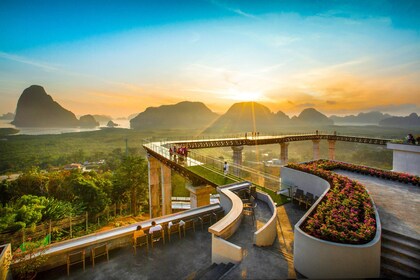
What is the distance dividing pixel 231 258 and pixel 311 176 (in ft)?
28.4

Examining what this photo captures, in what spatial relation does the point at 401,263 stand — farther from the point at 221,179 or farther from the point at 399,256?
the point at 221,179

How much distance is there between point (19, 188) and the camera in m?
34.5

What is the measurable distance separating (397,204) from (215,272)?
904cm

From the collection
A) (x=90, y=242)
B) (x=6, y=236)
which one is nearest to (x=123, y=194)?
(x=6, y=236)

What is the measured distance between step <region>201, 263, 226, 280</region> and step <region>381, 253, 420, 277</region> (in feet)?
17.0

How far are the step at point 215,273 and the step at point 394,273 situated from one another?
4.85 m

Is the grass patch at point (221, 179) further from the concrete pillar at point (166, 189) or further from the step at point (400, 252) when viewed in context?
the concrete pillar at point (166, 189)

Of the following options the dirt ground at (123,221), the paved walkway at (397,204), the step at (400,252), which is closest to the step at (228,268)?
the step at (400,252)

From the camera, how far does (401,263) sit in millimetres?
6953

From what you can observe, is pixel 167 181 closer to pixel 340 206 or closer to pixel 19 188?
pixel 340 206

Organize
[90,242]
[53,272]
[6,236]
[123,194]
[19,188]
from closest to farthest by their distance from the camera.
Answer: [53,272], [90,242], [6,236], [19,188], [123,194]

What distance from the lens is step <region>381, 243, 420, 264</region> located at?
22.8 feet

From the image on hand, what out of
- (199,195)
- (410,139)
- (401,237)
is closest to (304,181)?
(401,237)

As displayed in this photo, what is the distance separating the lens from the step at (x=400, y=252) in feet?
22.8
